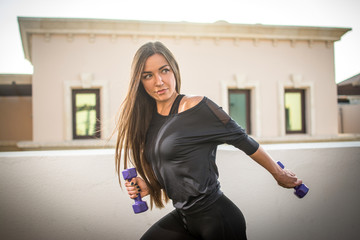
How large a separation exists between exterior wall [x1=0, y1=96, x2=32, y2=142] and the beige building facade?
3.14 meters

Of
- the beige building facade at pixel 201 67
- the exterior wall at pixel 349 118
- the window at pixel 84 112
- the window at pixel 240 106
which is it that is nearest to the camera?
the beige building facade at pixel 201 67

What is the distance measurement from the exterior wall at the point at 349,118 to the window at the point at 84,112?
14.3 meters

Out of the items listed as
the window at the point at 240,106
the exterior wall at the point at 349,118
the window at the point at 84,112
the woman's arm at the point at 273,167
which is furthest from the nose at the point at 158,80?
the exterior wall at the point at 349,118

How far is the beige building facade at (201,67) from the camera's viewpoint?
8.02m

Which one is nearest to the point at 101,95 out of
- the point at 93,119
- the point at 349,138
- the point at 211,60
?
the point at 93,119

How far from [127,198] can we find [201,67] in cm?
768

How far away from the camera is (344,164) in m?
1.84

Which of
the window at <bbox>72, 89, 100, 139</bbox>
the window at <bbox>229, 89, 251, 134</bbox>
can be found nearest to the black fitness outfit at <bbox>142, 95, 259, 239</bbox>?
the window at <bbox>72, 89, 100, 139</bbox>

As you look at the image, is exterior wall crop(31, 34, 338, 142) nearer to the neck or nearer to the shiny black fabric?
the neck

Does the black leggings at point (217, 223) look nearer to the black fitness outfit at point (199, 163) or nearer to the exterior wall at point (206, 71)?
the black fitness outfit at point (199, 163)

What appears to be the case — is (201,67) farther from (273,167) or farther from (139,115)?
(273,167)

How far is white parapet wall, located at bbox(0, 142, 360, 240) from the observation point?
5.08 feet

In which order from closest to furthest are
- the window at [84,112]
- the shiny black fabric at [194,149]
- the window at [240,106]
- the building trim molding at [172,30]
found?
the shiny black fabric at [194,149], the building trim molding at [172,30], the window at [84,112], the window at [240,106]

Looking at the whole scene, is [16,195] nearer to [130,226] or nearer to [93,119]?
[130,226]
